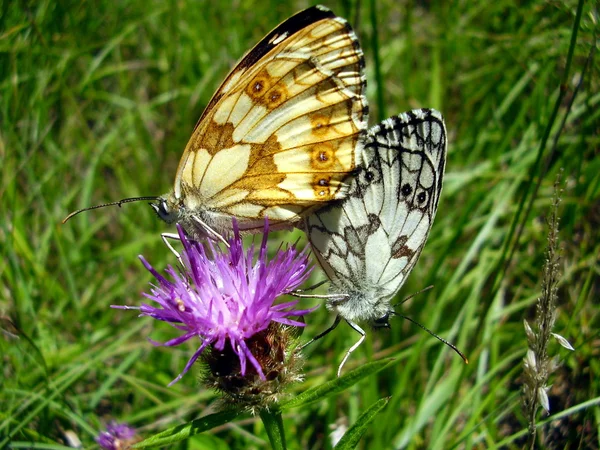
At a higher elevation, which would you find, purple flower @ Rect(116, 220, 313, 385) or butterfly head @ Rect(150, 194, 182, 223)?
butterfly head @ Rect(150, 194, 182, 223)

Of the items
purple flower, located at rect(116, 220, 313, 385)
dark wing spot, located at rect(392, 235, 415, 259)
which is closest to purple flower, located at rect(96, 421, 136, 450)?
purple flower, located at rect(116, 220, 313, 385)

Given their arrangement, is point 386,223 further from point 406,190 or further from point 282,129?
point 282,129

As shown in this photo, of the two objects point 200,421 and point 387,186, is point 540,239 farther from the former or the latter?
point 200,421

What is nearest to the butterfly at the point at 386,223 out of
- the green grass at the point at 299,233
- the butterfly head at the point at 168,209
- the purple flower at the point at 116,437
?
the green grass at the point at 299,233

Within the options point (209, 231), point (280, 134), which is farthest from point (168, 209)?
point (280, 134)

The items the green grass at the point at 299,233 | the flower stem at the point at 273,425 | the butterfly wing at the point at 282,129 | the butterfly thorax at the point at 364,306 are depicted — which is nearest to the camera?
the flower stem at the point at 273,425

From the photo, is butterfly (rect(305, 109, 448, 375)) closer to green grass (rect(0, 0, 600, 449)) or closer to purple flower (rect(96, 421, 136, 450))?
green grass (rect(0, 0, 600, 449))

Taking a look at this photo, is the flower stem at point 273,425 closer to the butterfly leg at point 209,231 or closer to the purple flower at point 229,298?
the purple flower at point 229,298
